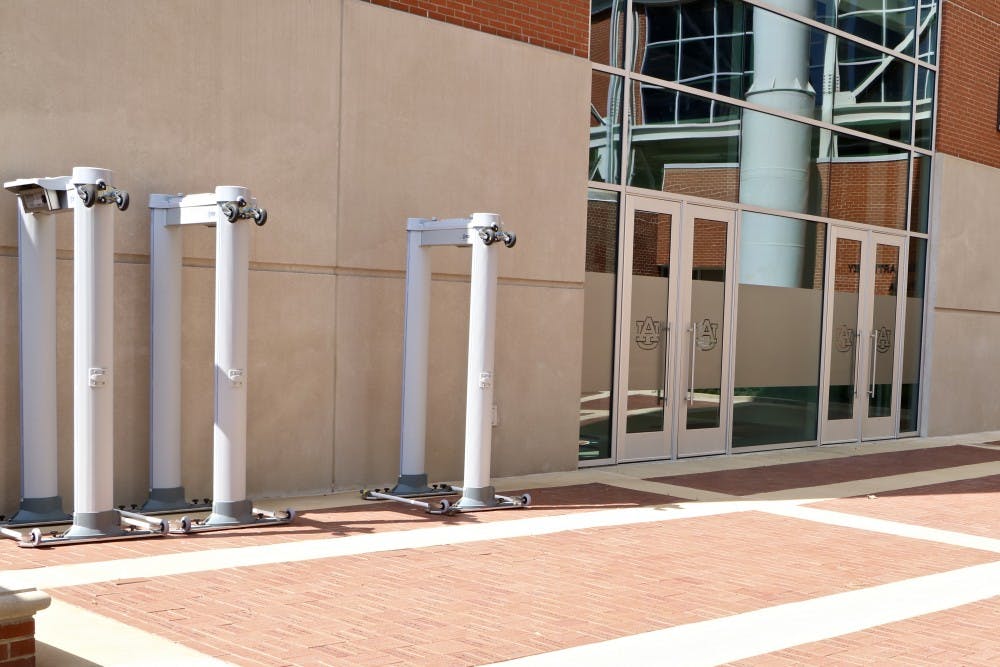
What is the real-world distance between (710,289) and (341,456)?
16.4ft

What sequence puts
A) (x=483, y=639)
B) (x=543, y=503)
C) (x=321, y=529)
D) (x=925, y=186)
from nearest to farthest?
1. (x=483, y=639)
2. (x=321, y=529)
3. (x=543, y=503)
4. (x=925, y=186)

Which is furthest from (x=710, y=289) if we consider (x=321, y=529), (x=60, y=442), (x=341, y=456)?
(x=60, y=442)

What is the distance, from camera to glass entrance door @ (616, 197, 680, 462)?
11.5 m

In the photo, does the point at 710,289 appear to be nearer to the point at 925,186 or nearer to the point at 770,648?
the point at 925,186

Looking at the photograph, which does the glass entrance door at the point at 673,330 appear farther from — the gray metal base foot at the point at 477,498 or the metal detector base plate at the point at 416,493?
the gray metal base foot at the point at 477,498

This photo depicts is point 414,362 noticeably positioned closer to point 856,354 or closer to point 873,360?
point 856,354

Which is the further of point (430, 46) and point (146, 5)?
point (430, 46)

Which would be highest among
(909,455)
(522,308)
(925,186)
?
(925,186)

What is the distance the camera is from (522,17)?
414 inches

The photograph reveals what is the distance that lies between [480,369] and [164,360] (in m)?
2.31

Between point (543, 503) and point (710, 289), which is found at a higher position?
point (710, 289)

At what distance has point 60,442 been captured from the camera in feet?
25.4

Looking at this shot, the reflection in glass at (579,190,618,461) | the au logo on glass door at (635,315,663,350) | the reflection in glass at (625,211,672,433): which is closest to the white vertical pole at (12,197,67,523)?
the reflection in glass at (579,190,618,461)

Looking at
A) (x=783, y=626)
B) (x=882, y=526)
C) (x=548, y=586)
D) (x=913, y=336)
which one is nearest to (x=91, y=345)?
(x=548, y=586)
